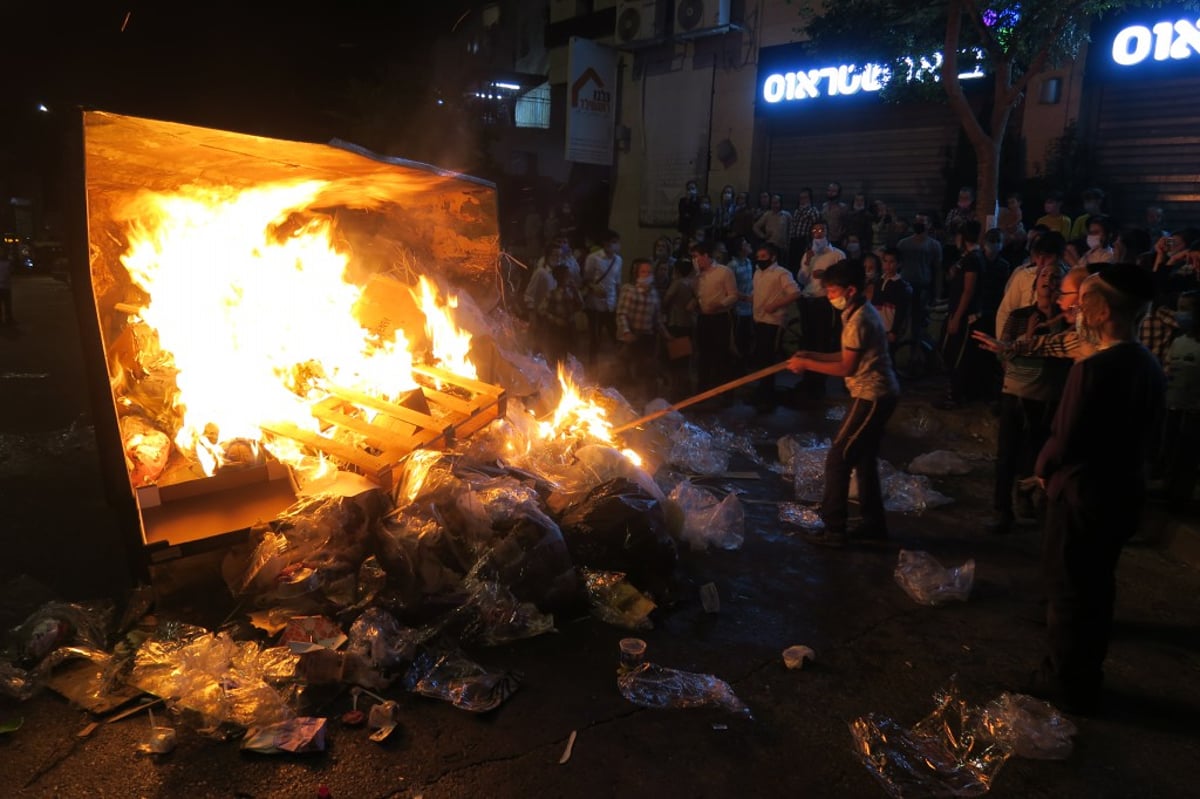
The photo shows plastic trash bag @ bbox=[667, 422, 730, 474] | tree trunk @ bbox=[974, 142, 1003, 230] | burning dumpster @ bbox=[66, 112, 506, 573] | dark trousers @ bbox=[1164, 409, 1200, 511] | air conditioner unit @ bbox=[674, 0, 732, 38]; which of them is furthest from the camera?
air conditioner unit @ bbox=[674, 0, 732, 38]

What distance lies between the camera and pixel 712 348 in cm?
1034

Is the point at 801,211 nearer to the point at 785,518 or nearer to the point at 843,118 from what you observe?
the point at 843,118

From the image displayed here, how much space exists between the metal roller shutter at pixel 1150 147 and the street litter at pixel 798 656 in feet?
39.2

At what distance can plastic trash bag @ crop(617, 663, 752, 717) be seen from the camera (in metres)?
3.66

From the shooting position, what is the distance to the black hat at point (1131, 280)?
11.4ft

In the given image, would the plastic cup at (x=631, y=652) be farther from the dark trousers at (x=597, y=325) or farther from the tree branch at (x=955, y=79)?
the tree branch at (x=955, y=79)

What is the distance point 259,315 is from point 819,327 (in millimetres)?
7422

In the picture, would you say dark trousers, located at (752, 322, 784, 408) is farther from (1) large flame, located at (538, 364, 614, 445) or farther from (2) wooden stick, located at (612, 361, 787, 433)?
(1) large flame, located at (538, 364, 614, 445)

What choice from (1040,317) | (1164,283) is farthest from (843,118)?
(1040,317)

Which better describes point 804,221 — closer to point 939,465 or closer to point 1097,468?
point 939,465

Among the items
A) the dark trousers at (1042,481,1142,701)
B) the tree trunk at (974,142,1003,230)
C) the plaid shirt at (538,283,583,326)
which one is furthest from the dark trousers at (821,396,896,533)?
the tree trunk at (974,142,1003,230)

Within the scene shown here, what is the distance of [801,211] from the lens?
A: 1384 centimetres

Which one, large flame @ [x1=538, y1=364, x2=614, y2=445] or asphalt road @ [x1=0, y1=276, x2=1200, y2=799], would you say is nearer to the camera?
asphalt road @ [x1=0, y1=276, x2=1200, y2=799]

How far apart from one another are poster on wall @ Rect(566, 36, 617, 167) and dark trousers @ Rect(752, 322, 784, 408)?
11477mm
